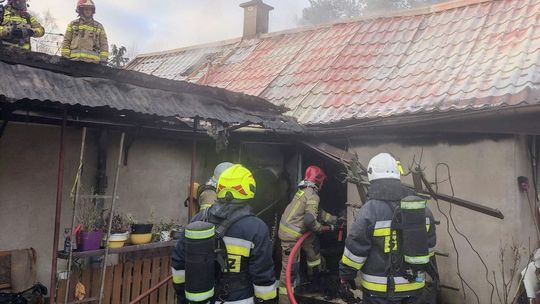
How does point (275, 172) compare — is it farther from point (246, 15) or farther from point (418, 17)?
point (246, 15)

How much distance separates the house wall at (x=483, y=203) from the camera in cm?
544

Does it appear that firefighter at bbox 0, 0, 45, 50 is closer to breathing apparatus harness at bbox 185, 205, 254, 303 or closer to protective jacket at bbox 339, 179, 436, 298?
breathing apparatus harness at bbox 185, 205, 254, 303

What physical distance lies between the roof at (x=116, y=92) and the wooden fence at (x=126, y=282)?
2348 millimetres

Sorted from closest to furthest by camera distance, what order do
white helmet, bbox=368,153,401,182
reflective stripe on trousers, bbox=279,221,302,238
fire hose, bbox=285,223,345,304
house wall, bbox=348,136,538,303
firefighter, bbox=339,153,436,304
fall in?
1. firefighter, bbox=339,153,436,304
2. white helmet, bbox=368,153,401,182
3. house wall, bbox=348,136,538,303
4. fire hose, bbox=285,223,345,304
5. reflective stripe on trousers, bbox=279,221,302,238

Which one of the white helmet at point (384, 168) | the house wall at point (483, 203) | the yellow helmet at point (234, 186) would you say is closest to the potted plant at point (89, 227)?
the yellow helmet at point (234, 186)

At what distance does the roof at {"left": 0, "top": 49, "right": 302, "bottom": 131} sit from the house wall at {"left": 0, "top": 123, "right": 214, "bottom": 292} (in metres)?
1.33

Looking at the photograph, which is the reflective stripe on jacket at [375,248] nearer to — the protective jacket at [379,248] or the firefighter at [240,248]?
the protective jacket at [379,248]

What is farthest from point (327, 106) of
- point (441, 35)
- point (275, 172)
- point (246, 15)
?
point (246, 15)

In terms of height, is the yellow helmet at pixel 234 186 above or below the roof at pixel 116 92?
below

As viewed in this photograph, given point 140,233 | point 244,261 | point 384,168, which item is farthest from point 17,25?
point 384,168

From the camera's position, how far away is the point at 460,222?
5.84m

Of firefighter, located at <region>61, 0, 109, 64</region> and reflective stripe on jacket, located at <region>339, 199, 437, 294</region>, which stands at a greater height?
firefighter, located at <region>61, 0, 109, 64</region>

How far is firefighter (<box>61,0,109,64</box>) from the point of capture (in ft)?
24.0

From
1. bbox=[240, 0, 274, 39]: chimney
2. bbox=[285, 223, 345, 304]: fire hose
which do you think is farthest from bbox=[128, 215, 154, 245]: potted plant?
bbox=[240, 0, 274, 39]: chimney
